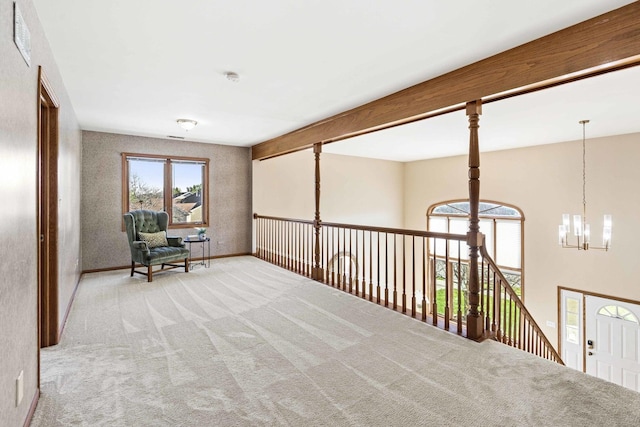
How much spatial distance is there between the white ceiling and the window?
1.19m

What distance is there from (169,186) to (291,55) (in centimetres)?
446

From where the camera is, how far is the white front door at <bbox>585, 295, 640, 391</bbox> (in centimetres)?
530

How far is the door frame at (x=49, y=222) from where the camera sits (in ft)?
8.91

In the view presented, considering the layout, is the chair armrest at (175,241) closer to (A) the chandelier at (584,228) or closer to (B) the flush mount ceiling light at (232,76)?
(B) the flush mount ceiling light at (232,76)

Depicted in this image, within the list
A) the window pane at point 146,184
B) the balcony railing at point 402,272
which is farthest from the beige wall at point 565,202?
the window pane at point 146,184

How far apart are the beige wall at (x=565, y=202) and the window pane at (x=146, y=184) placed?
658 cm

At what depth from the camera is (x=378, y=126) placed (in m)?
3.89

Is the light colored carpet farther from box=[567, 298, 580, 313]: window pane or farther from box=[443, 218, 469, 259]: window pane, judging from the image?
box=[443, 218, 469, 259]: window pane

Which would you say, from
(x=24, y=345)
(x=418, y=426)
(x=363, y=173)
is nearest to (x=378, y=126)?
(x=418, y=426)

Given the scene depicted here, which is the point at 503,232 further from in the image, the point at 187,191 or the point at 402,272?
the point at 187,191

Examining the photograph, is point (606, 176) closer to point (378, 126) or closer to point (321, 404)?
point (378, 126)

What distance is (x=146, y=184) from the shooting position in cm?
601

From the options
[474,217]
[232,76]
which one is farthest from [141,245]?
[474,217]

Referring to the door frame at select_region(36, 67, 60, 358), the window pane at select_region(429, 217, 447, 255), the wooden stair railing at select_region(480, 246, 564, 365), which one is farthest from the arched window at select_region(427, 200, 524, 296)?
the door frame at select_region(36, 67, 60, 358)
